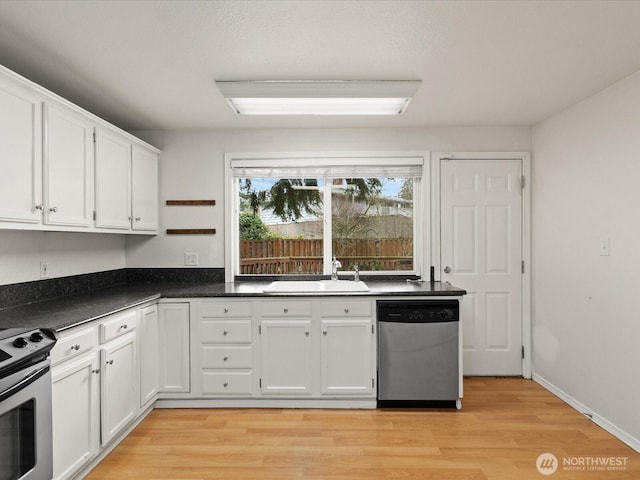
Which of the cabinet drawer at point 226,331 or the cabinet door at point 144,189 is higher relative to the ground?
the cabinet door at point 144,189

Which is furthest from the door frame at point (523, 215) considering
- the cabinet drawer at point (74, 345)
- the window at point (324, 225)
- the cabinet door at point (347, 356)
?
the cabinet drawer at point (74, 345)

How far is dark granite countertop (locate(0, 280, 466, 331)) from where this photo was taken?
206cm

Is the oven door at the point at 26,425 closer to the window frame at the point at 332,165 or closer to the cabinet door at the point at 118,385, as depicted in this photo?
the cabinet door at the point at 118,385

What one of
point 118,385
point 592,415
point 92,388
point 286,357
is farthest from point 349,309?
point 592,415

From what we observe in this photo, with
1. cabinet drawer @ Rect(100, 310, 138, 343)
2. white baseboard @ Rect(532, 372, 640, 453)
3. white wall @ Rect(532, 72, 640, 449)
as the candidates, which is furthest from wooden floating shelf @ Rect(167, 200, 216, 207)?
white baseboard @ Rect(532, 372, 640, 453)

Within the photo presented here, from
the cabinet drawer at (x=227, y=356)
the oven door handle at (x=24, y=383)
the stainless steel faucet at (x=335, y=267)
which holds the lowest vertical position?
the cabinet drawer at (x=227, y=356)

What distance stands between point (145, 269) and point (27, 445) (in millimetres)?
2210

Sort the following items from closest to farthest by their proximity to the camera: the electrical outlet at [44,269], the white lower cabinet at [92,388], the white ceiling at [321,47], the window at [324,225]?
the white ceiling at [321,47] < the white lower cabinet at [92,388] < the electrical outlet at [44,269] < the window at [324,225]

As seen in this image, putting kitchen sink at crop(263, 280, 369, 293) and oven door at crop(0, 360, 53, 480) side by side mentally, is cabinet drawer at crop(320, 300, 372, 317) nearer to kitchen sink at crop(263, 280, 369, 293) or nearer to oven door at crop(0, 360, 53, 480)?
kitchen sink at crop(263, 280, 369, 293)

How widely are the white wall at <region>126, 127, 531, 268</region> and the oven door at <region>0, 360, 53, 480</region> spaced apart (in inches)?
80.8

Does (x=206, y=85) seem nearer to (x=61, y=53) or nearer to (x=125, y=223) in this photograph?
(x=61, y=53)

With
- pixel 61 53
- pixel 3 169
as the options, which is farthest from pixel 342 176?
pixel 3 169

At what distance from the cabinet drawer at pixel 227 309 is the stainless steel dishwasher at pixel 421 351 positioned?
104 centimetres

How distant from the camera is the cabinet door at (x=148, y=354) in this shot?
2789mm
